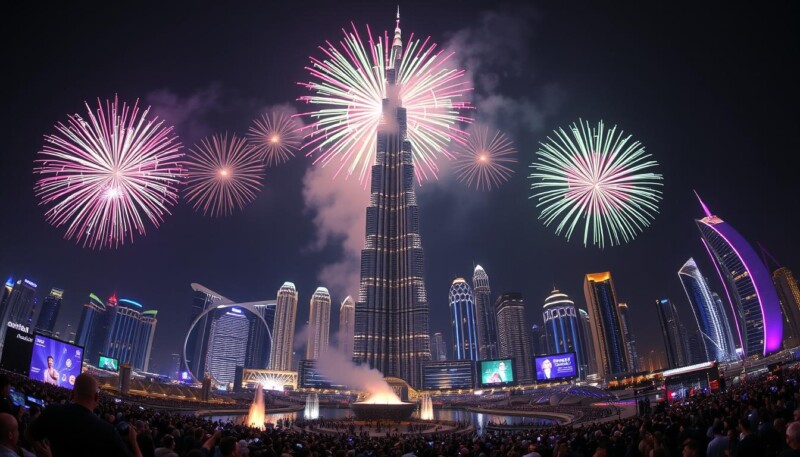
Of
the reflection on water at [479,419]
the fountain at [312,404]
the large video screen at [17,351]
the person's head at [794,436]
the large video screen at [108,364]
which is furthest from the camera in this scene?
the fountain at [312,404]

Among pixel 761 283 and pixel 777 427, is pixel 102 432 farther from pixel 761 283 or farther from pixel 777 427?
pixel 761 283

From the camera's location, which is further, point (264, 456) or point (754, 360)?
point (754, 360)


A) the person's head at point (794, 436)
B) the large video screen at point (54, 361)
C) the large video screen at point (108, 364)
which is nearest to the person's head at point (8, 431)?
the person's head at point (794, 436)

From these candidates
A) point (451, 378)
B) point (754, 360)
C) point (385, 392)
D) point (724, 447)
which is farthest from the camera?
point (451, 378)

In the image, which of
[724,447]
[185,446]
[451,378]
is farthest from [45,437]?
[451,378]

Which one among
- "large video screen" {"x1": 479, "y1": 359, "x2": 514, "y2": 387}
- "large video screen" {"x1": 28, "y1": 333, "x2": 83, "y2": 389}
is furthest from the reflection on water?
"large video screen" {"x1": 28, "y1": 333, "x2": 83, "y2": 389}

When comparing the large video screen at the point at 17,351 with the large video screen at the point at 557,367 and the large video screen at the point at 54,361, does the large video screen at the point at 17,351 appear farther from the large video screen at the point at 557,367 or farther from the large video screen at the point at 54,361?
the large video screen at the point at 557,367
